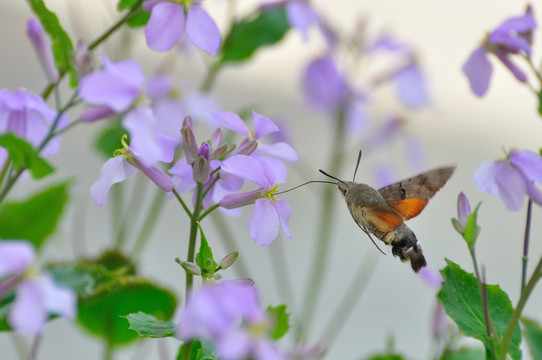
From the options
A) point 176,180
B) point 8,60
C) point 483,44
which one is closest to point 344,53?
point 483,44

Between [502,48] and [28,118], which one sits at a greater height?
[502,48]

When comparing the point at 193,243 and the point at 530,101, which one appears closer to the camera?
the point at 193,243

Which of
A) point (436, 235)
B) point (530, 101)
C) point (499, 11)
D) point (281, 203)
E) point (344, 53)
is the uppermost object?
point (499, 11)

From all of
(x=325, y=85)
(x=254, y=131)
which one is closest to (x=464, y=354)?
(x=254, y=131)

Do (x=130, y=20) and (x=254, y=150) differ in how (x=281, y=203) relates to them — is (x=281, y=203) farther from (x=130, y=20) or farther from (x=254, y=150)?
(x=130, y=20)

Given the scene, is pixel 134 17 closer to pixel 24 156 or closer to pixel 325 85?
pixel 24 156

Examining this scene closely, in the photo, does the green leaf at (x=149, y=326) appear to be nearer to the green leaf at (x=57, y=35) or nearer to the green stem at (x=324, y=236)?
the green leaf at (x=57, y=35)
